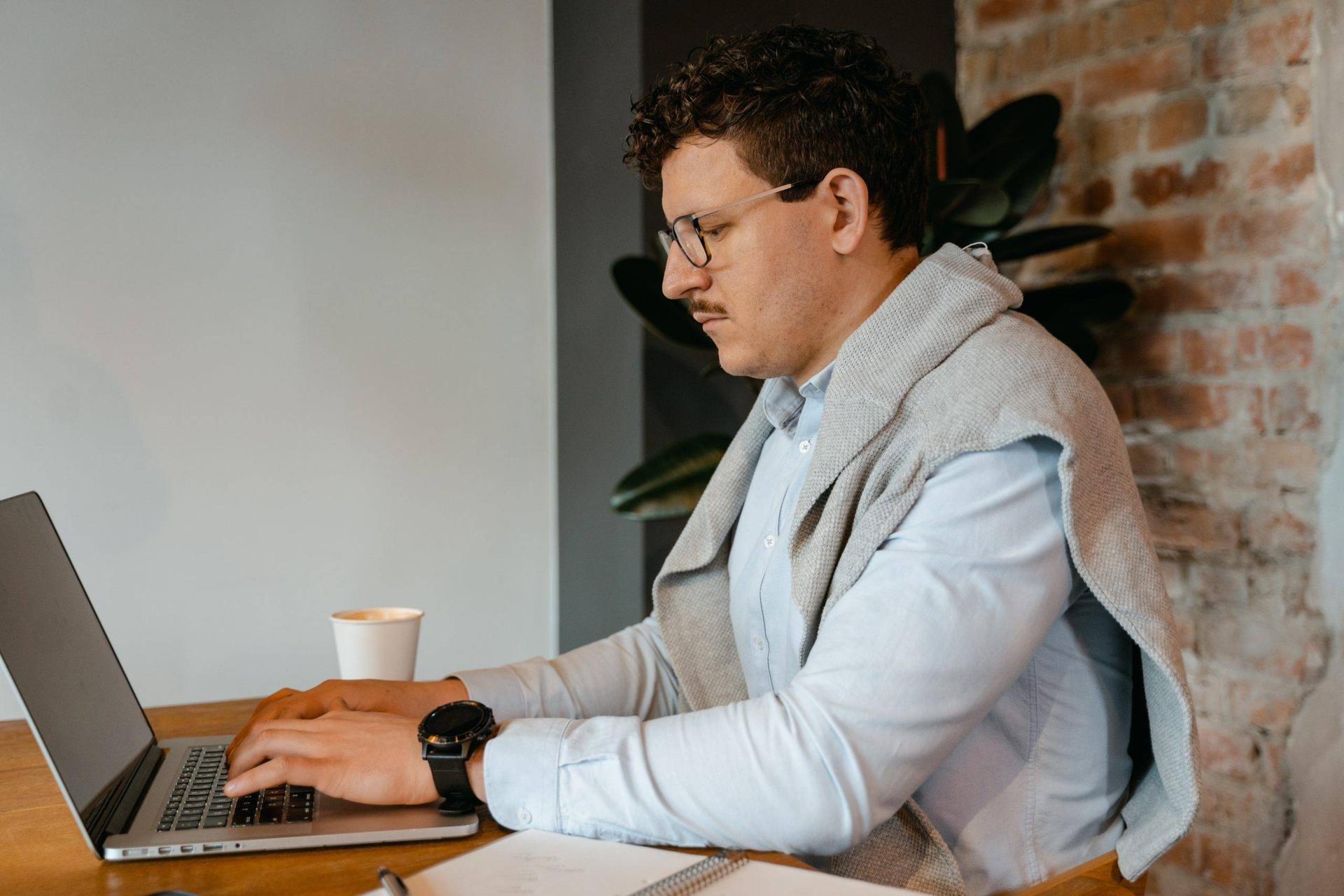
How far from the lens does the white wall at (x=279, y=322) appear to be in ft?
6.64

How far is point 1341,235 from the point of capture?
1782mm

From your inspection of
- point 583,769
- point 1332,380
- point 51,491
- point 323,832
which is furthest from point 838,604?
point 51,491

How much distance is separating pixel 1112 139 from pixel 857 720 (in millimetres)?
1680

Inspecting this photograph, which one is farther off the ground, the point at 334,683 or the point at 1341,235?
the point at 1341,235

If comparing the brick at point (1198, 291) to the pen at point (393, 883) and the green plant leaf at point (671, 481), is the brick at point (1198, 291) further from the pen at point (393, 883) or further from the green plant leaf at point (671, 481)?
the pen at point (393, 883)

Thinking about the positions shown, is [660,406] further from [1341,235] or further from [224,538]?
[1341,235]

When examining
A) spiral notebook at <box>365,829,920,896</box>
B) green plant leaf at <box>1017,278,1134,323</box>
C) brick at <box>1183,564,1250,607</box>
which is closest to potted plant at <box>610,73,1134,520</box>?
green plant leaf at <box>1017,278,1134,323</box>

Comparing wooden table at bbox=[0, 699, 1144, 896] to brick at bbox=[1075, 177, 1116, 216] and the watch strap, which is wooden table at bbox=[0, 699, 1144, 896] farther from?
brick at bbox=[1075, 177, 1116, 216]

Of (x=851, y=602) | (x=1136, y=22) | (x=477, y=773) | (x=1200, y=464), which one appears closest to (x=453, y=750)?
(x=477, y=773)

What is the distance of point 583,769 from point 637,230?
57.2 inches

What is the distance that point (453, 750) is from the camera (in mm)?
925

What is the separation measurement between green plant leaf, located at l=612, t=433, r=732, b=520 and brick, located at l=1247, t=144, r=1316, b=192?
1.03 metres

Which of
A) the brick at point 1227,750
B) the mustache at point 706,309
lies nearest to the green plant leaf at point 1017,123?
the mustache at point 706,309

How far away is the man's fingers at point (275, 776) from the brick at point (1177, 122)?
185cm
